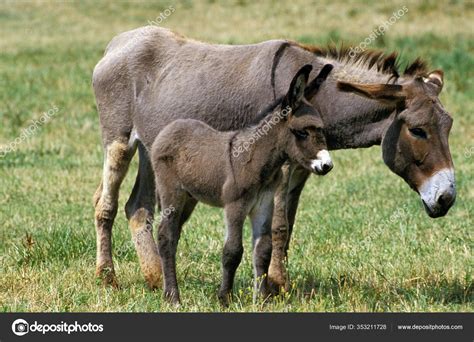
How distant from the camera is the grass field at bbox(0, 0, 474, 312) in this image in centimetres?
758

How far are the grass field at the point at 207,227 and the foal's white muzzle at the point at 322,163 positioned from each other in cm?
102

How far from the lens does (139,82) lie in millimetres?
8617

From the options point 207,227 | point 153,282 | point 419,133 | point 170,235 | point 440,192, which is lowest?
point 207,227

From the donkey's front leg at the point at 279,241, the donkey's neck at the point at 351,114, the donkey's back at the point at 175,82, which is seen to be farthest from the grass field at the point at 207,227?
the donkey's back at the point at 175,82

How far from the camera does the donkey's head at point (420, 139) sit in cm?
709

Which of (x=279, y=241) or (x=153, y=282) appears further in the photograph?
(x=153, y=282)

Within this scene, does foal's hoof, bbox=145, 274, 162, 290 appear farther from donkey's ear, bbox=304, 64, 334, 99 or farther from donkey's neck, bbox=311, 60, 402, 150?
donkey's ear, bbox=304, 64, 334, 99

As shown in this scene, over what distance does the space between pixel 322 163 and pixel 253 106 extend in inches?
50.7

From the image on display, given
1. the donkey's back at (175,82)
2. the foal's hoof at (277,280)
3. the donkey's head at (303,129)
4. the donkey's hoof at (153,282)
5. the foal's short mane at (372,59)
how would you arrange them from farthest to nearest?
1. the donkey's hoof at (153,282)
2. the foal's hoof at (277,280)
3. the donkey's back at (175,82)
4. the foal's short mane at (372,59)
5. the donkey's head at (303,129)

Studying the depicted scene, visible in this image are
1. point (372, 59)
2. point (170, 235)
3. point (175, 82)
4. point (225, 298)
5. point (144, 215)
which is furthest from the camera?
point (144, 215)

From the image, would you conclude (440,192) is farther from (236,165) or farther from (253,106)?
(253,106)

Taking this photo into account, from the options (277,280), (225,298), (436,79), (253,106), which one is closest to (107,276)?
(277,280)

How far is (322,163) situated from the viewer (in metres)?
6.64

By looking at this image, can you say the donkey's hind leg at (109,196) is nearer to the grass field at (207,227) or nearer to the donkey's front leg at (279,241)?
the grass field at (207,227)
